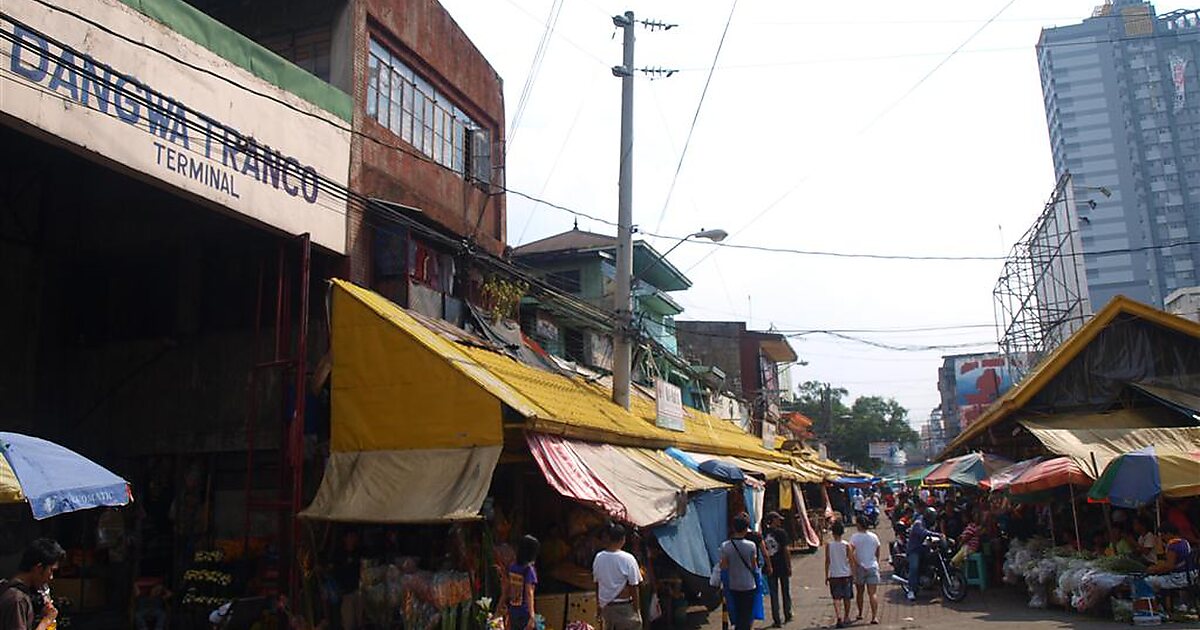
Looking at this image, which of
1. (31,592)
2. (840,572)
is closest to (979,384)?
(840,572)

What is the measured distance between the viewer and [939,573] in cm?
1546

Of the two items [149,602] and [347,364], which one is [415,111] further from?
[149,602]

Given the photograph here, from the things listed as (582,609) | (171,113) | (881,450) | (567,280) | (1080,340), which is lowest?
(582,609)

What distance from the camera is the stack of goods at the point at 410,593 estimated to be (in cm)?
931

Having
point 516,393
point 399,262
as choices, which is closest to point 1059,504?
point 516,393

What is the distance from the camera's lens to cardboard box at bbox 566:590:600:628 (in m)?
10.6

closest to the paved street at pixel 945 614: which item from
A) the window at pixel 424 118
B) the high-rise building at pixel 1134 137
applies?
the window at pixel 424 118

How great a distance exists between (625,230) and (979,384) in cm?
5013

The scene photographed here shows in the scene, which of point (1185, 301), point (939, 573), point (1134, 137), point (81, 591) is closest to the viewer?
point (81, 591)

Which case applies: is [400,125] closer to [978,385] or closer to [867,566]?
[867,566]

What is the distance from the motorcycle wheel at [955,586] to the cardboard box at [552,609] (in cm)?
784

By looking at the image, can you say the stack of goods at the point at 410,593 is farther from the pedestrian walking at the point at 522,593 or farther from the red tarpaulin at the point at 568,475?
A: the red tarpaulin at the point at 568,475

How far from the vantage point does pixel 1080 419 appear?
675 inches

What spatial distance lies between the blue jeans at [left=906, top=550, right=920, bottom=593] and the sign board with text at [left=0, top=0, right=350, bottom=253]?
11.2 m
